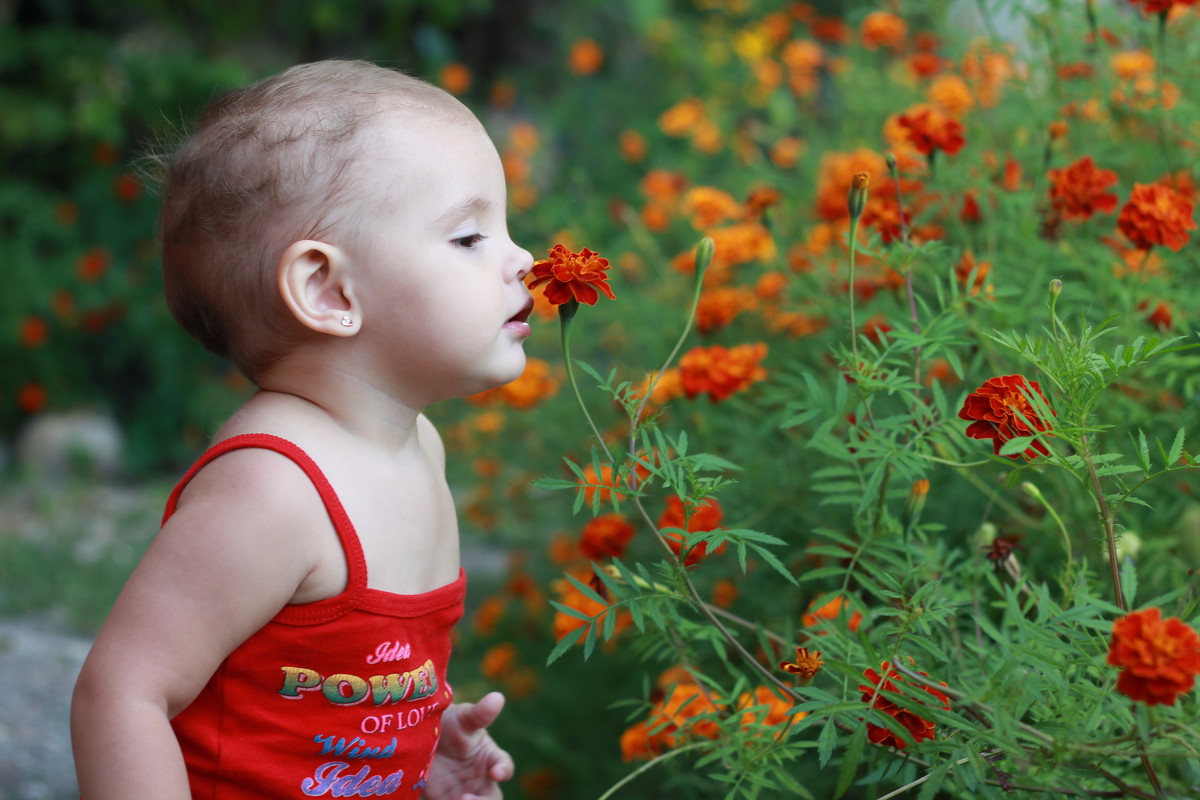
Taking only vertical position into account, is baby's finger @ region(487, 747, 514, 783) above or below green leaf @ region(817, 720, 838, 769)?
below

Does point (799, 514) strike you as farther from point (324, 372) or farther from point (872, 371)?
point (324, 372)

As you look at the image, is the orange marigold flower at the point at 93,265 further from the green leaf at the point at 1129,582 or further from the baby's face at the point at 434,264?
the green leaf at the point at 1129,582

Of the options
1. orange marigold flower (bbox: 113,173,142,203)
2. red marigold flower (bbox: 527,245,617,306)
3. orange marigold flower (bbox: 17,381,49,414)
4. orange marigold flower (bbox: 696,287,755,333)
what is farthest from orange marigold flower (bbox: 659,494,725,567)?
orange marigold flower (bbox: 113,173,142,203)

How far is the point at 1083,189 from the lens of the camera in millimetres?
1483

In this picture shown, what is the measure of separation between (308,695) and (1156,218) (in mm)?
1125

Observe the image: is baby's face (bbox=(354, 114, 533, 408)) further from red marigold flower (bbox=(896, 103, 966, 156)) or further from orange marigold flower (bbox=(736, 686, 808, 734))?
red marigold flower (bbox=(896, 103, 966, 156))

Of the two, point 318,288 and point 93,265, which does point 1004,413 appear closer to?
point 318,288

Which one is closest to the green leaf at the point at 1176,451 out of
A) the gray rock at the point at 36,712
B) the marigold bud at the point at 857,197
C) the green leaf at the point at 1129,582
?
the green leaf at the point at 1129,582

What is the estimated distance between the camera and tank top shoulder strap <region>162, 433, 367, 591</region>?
104 cm

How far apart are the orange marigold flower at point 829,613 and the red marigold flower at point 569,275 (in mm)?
428

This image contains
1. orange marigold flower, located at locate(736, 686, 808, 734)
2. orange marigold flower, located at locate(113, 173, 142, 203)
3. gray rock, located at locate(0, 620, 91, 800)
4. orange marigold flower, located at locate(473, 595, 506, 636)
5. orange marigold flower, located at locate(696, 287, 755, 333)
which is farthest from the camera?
orange marigold flower, located at locate(113, 173, 142, 203)

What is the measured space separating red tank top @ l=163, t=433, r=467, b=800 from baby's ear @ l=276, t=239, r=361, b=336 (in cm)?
12

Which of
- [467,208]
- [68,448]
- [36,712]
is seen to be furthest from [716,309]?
[68,448]

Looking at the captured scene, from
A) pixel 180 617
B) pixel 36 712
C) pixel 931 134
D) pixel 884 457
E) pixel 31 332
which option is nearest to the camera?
pixel 180 617
